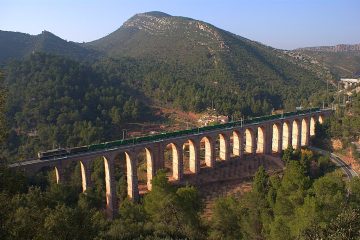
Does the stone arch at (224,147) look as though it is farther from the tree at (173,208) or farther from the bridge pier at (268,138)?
the tree at (173,208)

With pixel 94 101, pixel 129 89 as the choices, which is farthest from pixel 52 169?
pixel 129 89

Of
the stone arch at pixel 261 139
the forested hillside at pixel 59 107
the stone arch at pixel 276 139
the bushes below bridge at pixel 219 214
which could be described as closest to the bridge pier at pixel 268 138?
the stone arch at pixel 261 139

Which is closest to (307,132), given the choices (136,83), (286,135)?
(286,135)

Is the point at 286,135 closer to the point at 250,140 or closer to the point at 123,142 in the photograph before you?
the point at 250,140

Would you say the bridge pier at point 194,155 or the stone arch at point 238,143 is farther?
the stone arch at point 238,143

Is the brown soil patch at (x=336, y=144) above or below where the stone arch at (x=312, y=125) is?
below

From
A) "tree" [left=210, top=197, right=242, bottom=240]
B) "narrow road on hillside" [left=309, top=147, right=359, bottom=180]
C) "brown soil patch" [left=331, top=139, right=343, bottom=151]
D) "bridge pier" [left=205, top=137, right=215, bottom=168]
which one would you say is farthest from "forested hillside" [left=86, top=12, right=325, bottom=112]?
"tree" [left=210, top=197, right=242, bottom=240]

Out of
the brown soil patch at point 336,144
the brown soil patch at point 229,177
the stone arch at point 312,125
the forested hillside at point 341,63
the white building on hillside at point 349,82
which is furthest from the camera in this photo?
the forested hillside at point 341,63
